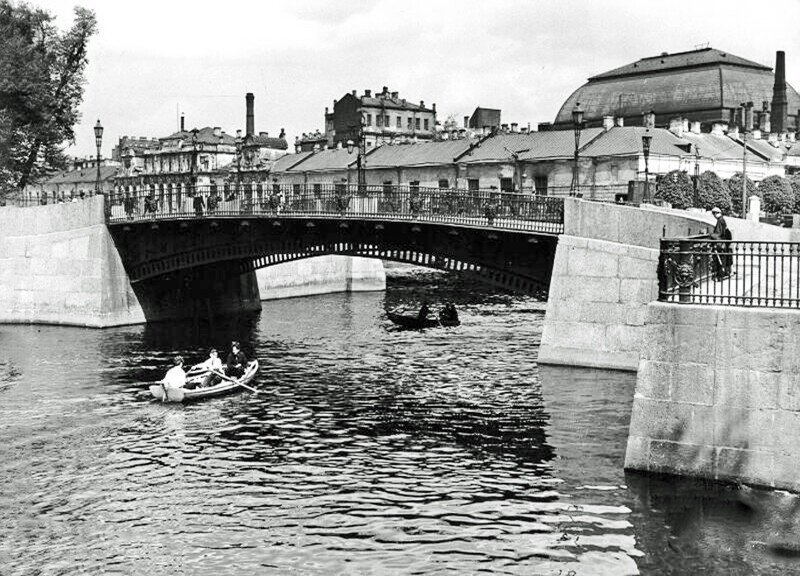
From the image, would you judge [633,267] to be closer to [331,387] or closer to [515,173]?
[331,387]

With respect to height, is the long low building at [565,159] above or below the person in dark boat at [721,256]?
above

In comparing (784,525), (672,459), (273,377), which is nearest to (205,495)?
(672,459)

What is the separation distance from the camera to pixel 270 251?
163ft

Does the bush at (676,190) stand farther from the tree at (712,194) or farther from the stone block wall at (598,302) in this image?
the stone block wall at (598,302)

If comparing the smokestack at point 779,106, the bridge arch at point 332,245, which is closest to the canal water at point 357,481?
the bridge arch at point 332,245

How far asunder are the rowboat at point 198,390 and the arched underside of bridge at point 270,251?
9.81 meters

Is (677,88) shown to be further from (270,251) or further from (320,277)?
(270,251)

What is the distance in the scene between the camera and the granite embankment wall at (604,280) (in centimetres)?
3578

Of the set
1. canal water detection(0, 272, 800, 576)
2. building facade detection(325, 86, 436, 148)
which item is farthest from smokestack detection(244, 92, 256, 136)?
canal water detection(0, 272, 800, 576)

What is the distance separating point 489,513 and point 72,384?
65.7 feet

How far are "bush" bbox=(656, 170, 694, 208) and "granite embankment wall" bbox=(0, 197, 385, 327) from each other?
3146 cm

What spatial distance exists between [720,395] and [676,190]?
5477cm

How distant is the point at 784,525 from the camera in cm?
1975

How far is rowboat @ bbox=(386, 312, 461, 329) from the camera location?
52375 mm
